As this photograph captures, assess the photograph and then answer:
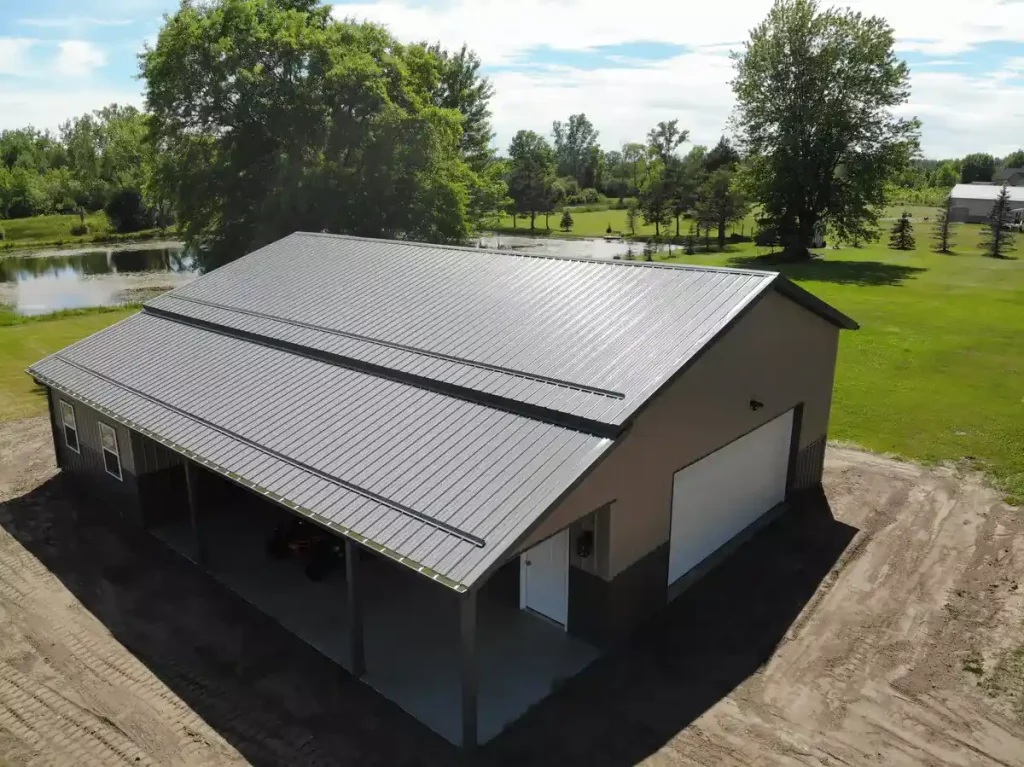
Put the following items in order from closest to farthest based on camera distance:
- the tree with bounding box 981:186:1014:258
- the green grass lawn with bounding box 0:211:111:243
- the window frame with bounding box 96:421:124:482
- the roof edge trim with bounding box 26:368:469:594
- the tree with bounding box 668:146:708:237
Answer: the roof edge trim with bounding box 26:368:469:594, the window frame with bounding box 96:421:124:482, the tree with bounding box 981:186:1014:258, the tree with bounding box 668:146:708:237, the green grass lawn with bounding box 0:211:111:243

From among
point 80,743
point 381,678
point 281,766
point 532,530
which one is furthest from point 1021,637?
point 80,743

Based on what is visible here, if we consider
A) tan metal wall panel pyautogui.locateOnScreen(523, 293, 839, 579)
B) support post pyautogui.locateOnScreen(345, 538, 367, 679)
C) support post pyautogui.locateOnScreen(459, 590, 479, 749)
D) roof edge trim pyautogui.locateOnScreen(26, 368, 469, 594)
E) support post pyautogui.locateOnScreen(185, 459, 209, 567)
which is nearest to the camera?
roof edge trim pyautogui.locateOnScreen(26, 368, 469, 594)

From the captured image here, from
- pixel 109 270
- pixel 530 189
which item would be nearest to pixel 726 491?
pixel 109 270

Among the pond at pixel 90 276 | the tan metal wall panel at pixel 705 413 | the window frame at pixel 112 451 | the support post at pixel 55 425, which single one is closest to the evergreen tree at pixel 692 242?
the pond at pixel 90 276

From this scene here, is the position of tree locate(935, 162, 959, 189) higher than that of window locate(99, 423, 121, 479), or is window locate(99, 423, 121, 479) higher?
tree locate(935, 162, 959, 189)

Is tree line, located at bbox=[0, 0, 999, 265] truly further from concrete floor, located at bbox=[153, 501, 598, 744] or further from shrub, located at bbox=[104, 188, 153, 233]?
shrub, located at bbox=[104, 188, 153, 233]

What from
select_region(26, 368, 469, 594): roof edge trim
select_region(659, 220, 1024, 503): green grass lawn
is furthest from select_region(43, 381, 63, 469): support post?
select_region(659, 220, 1024, 503): green grass lawn
